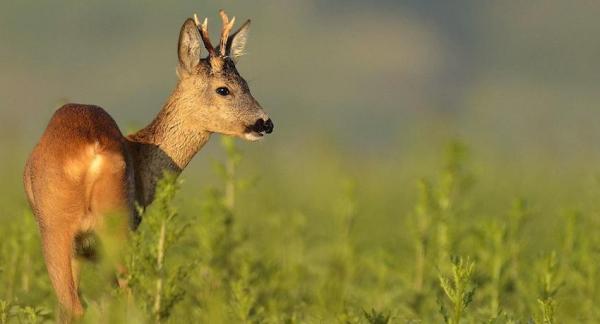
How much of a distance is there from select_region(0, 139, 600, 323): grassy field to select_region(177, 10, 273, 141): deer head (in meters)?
0.89

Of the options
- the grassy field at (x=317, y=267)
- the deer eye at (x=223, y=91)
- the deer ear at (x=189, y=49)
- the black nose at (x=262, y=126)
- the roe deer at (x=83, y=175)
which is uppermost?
the deer ear at (x=189, y=49)

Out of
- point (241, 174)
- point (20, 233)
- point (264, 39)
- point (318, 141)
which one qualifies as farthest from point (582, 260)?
point (264, 39)

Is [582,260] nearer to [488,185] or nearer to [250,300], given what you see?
[250,300]

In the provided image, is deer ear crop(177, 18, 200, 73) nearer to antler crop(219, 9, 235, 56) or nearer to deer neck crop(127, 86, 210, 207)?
deer neck crop(127, 86, 210, 207)

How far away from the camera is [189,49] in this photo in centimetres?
1148

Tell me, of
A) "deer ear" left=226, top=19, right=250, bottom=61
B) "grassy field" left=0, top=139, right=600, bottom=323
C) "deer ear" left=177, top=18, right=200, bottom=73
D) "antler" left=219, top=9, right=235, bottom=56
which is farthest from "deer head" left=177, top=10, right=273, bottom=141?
"grassy field" left=0, top=139, right=600, bottom=323

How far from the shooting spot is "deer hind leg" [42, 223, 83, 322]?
362 inches

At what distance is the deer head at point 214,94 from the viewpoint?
1132 cm

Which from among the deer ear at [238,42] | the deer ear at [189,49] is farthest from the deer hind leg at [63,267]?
the deer ear at [238,42]

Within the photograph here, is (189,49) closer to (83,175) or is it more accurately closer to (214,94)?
(214,94)

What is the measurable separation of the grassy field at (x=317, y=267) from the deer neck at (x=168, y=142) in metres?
0.37

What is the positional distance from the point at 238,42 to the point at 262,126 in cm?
133

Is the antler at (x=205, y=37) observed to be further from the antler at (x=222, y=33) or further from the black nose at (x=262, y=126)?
the black nose at (x=262, y=126)

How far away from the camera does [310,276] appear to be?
1577 centimetres
